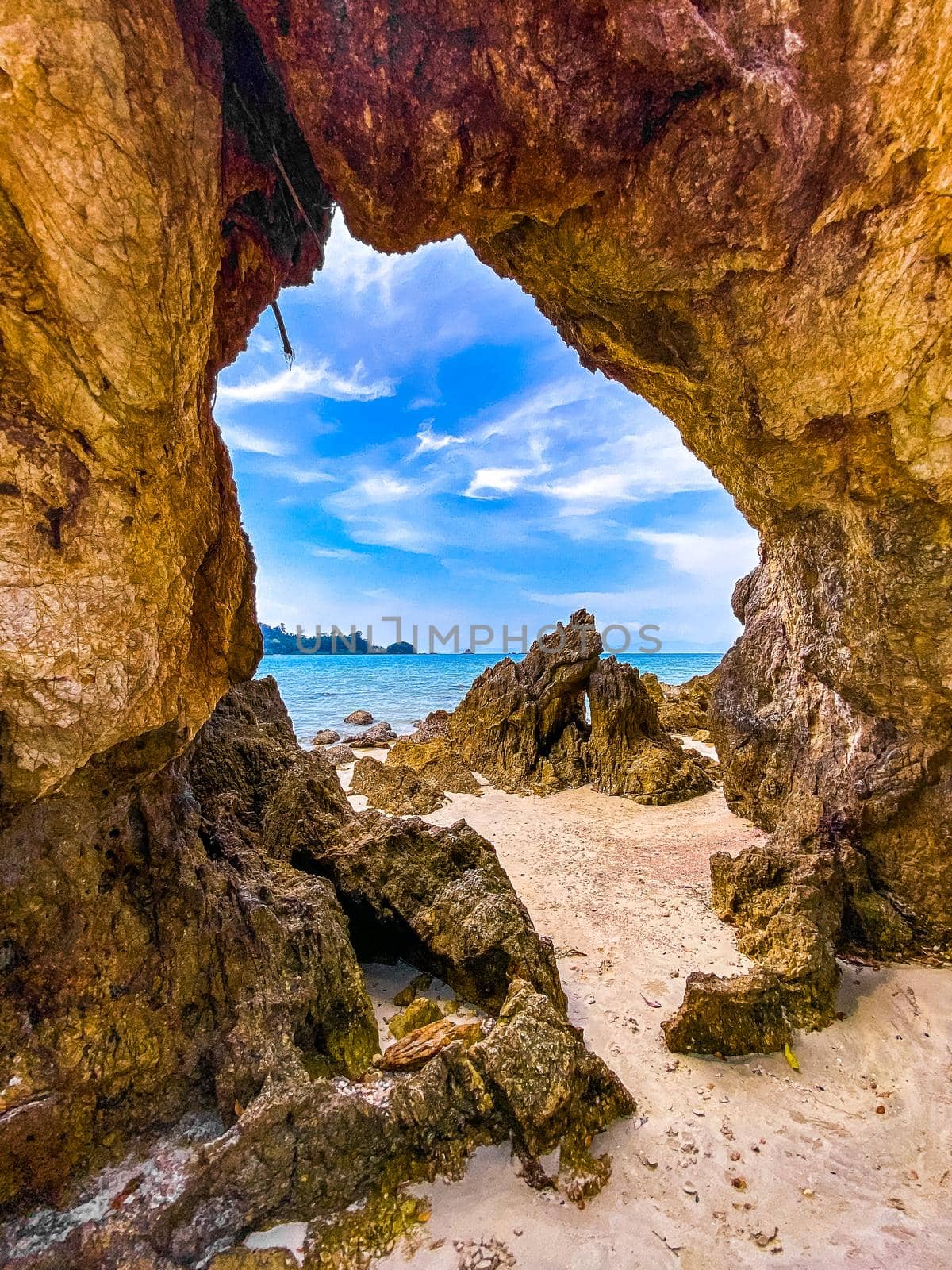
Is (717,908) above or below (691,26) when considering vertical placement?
below

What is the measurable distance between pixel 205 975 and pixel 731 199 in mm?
7420

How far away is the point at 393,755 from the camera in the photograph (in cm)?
1686

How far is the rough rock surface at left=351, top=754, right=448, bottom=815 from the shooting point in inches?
495

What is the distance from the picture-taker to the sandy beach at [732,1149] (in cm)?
333

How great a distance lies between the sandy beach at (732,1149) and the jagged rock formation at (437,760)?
7389mm

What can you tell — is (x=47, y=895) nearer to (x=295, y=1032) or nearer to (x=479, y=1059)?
(x=295, y=1032)

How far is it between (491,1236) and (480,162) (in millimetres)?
7403

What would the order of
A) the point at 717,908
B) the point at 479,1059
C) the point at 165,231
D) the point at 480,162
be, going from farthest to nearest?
the point at 717,908
the point at 479,1059
the point at 480,162
the point at 165,231

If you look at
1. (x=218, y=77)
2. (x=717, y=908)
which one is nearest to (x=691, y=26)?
(x=218, y=77)

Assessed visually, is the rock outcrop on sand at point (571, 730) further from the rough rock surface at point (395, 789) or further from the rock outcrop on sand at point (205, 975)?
the rock outcrop on sand at point (205, 975)

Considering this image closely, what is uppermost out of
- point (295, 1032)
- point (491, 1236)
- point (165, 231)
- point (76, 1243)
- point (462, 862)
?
point (165, 231)

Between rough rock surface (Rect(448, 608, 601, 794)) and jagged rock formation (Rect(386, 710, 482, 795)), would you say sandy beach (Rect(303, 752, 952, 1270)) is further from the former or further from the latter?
rough rock surface (Rect(448, 608, 601, 794))

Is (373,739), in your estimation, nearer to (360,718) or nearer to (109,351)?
(360,718)

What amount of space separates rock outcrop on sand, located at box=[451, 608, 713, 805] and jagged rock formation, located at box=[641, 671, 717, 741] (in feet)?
14.9
